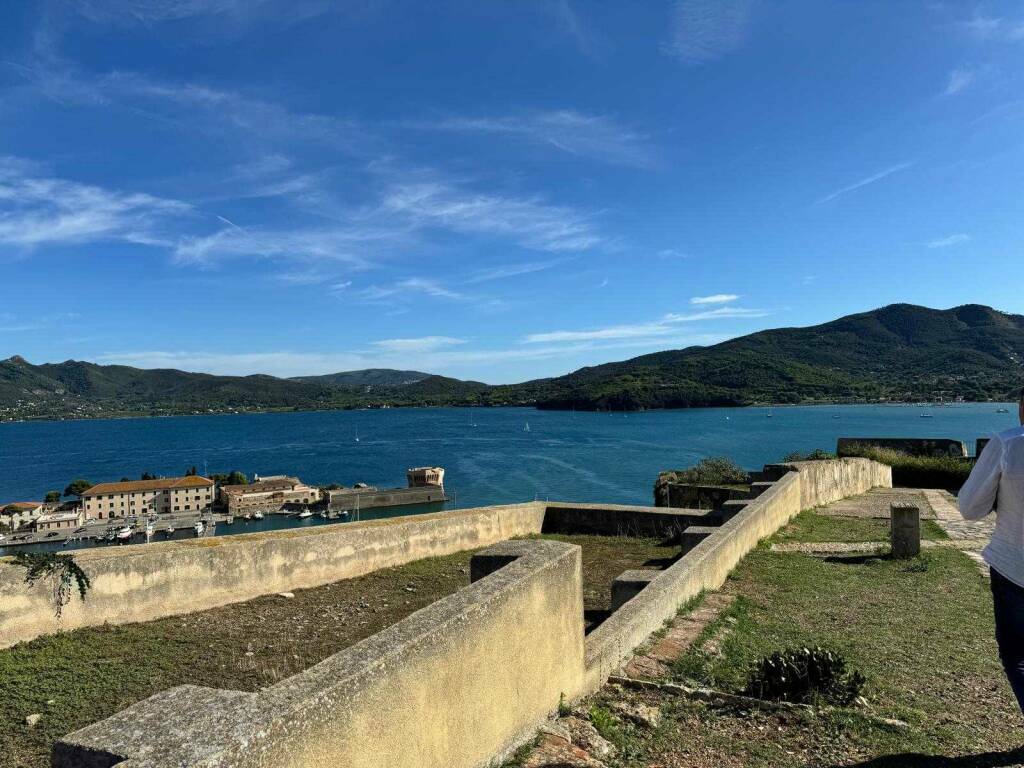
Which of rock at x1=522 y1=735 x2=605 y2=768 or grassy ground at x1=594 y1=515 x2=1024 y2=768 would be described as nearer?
rock at x1=522 y1=735 x2=605 y2=768

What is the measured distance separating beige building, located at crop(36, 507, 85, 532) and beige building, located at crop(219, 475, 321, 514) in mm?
13994

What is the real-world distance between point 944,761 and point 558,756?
2.00 meters

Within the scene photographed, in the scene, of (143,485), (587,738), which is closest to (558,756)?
(587,738)

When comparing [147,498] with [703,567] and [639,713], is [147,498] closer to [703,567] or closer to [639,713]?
[703,567]

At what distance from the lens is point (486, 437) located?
133 m

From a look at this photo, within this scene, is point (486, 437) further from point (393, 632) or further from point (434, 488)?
point (393, 632)

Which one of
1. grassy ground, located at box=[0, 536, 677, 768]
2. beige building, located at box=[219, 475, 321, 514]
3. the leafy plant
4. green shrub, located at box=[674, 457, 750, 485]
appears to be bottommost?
beige building, located at box=[219, 475, 321, 514]

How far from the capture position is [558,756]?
3303 millimetres

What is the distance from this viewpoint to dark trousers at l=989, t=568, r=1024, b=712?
3074 mm

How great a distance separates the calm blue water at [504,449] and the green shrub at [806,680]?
5287 cm

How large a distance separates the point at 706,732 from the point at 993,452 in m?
2.13

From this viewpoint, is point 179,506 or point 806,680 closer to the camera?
point 806,680

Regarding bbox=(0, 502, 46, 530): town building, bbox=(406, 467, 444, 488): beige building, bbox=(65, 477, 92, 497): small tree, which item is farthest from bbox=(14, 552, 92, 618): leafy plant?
bbox=(65, 477, 92, 497): small tree

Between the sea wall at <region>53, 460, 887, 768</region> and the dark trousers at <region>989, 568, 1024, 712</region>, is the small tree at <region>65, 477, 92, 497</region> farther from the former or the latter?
the dark trousers at <region>989, 568, 1024, 712</region>
